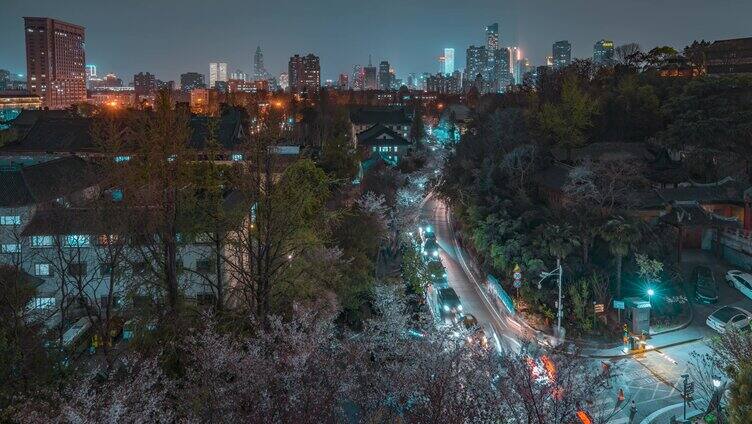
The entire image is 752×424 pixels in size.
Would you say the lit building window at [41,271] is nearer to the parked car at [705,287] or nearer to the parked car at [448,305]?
the parked car at [448,305]

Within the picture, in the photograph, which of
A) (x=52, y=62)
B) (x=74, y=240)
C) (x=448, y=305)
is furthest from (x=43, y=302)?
(x=52, y=62)

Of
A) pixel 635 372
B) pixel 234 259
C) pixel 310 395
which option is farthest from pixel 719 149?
pixel 310 395

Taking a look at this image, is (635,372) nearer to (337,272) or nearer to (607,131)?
(337,272)

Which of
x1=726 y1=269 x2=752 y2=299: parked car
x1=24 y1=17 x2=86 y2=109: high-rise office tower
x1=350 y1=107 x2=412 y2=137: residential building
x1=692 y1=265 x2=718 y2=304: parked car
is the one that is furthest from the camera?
x1=24 y1=17 x2=86 y2=109: high-rise office tower

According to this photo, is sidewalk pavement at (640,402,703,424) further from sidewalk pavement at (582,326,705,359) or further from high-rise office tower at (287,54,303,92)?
high-rise office tower at (287,54,303,92)

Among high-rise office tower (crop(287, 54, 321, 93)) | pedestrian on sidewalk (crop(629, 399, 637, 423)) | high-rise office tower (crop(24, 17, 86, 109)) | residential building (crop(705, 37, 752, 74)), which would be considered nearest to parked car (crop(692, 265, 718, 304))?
pedestrian on sidewalk (crop(629, 399, 637, 423))

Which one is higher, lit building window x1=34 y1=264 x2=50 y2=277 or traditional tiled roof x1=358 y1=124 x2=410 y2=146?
traditional tiled roof x1=358 y1=124 x2=410 y2=146
